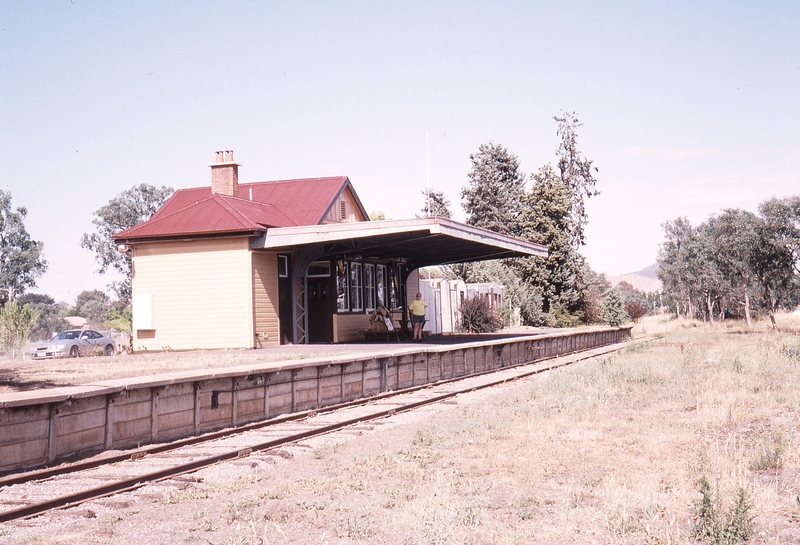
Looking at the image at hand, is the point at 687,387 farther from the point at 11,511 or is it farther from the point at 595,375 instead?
the point at 11,511

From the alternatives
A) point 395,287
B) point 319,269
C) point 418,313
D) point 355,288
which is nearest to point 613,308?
point 395,287

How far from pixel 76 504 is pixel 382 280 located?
24.4 metres

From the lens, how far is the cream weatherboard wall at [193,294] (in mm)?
23641

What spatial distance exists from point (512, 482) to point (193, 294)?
18.2 m

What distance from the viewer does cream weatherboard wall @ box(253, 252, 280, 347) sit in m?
23.8

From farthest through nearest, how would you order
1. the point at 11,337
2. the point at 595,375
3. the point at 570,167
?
the point at 570,167
the point at 11,337
the point at 595,375

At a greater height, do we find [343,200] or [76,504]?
[343,200]

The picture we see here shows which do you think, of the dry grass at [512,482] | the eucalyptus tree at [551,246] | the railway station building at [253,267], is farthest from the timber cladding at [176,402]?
the eucalyptus tree at [551,246]

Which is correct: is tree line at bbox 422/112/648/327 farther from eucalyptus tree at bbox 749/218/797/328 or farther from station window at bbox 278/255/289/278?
station window at bbox 278/255/289/278

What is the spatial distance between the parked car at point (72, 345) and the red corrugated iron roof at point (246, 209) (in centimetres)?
675

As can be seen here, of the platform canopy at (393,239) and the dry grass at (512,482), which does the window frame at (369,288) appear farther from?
the dry grass at (512,482)

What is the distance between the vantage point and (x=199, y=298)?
2416cm

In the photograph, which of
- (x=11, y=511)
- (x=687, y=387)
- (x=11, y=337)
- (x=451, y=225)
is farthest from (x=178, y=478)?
(x=11, y=337)

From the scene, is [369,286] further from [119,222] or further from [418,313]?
[119,222]
